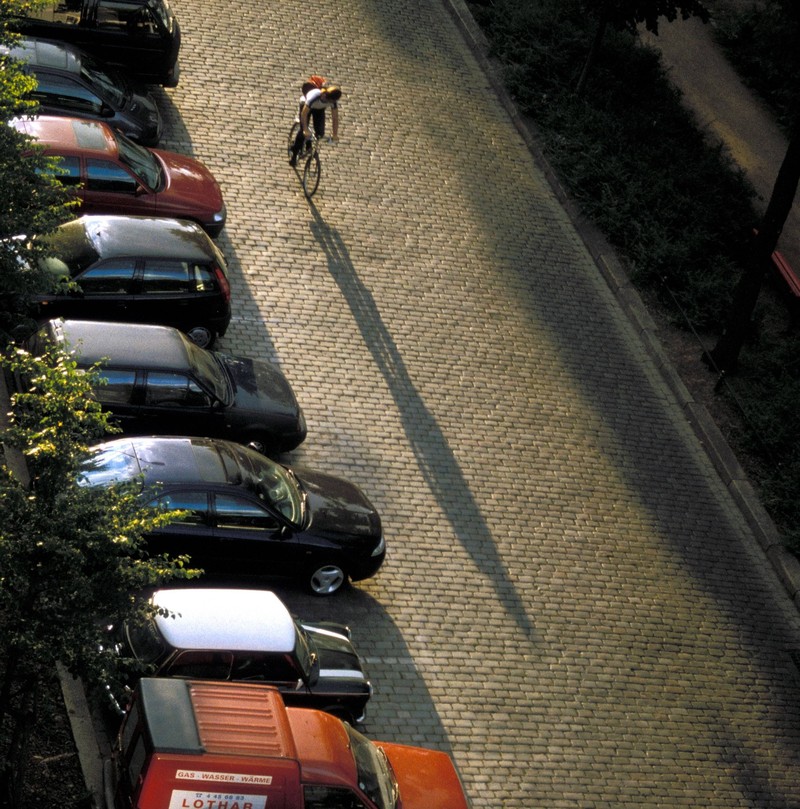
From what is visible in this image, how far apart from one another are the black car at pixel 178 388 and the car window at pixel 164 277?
106cm

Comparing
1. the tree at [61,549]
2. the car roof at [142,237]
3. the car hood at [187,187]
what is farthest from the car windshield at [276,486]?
the car hood at [187,187]

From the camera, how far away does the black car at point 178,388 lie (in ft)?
44.0

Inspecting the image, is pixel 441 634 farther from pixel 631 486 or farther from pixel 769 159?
pixel 769 159

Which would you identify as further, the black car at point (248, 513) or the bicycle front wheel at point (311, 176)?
the bicycle front wheel at point (311, 176)

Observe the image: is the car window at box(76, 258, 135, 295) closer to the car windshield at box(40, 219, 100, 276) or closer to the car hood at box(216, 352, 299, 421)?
the car windshield at box(40, 219, 100, 276)

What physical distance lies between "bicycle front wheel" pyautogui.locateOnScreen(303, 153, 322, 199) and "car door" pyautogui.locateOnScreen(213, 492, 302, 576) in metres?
8.32

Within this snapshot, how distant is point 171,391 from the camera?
541 inches

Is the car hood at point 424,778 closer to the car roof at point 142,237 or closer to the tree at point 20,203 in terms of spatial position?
the tree at point 20,203

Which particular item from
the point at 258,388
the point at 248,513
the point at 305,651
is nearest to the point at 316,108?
the point at 258,388

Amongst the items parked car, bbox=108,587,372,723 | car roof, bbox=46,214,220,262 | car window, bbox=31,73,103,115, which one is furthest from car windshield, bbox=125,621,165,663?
car window, bbox=31,73,103,115

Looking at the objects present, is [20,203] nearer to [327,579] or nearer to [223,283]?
[223,283]

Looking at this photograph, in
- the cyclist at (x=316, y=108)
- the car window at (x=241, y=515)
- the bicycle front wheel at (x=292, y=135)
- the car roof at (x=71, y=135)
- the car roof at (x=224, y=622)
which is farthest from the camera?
the bicycle front wheel at (x=292, y=135)

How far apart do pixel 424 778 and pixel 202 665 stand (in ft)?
7.66

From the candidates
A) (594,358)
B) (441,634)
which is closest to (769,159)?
(594,358)
